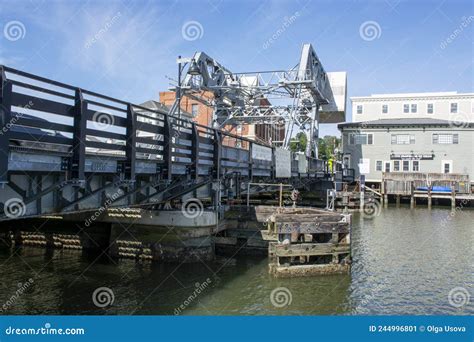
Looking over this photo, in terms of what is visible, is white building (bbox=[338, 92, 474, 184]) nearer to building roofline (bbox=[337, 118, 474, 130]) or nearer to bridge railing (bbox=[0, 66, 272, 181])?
building roofline (bbox=[337, 118, 474, 130])

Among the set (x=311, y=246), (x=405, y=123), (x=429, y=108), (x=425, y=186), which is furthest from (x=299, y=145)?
(x=311, y=246)

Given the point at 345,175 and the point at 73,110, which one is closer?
the point at 73,110

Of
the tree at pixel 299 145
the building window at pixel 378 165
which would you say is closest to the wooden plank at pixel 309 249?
the building window at pixel 378 165

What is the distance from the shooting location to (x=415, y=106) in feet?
170

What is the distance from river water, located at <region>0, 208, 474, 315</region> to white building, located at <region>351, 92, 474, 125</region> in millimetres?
38512

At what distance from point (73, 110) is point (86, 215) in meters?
8.31

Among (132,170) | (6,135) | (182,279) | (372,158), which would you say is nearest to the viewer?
(6,135)

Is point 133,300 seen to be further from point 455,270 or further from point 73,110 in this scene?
point 455,270

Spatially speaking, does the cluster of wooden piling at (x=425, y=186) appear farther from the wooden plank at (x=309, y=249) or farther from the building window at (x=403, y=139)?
the wooden plank at (x=309, y=249)

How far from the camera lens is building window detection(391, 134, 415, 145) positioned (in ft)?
154

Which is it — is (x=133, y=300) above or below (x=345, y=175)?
below

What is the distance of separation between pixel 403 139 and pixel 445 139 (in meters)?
4.38

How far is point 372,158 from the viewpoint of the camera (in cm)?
4825

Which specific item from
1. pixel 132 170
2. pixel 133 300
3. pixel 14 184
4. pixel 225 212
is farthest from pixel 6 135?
pixel 225 212
